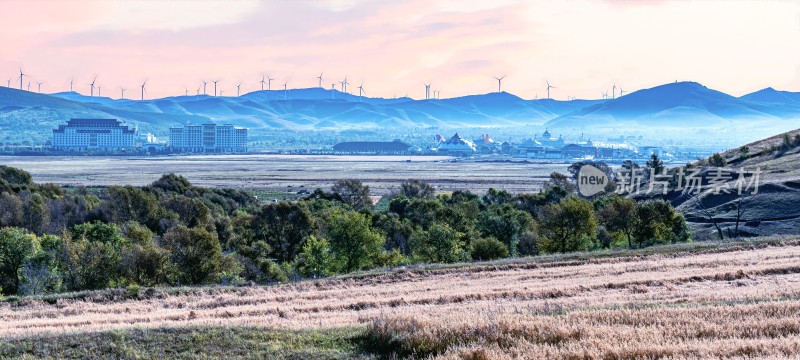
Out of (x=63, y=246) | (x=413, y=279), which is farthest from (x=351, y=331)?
(x=63, y=246)

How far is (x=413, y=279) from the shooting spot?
1623 inches

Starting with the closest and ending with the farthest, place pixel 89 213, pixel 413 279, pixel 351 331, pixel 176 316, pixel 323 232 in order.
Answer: pixel 351 331 < pixel 176 316 < pixel 413 279 < pixel 323 232 < pixel 89 213

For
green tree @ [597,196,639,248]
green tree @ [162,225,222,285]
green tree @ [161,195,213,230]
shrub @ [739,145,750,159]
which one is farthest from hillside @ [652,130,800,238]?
green tree @ [161,195,213,230]

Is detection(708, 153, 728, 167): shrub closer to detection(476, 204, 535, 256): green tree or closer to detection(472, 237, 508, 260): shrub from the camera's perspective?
detection(476, 204, 535, 256): green tree

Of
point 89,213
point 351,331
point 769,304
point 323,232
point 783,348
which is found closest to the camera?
point 783,348

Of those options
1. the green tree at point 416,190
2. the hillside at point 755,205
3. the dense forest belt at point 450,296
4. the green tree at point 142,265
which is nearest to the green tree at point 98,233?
the green tree at point 142,265

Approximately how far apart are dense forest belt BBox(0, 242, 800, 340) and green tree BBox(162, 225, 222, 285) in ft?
28.8

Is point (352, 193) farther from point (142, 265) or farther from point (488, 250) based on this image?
point (142, 265)

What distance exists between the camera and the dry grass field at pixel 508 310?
17109mm

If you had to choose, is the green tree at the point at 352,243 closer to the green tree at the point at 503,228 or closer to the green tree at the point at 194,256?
the green tree at the point at 194,256

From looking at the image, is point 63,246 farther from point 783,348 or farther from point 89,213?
point 783,348

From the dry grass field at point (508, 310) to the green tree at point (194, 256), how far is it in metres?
8.41

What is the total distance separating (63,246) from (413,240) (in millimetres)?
23978

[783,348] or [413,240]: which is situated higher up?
[783,348]
